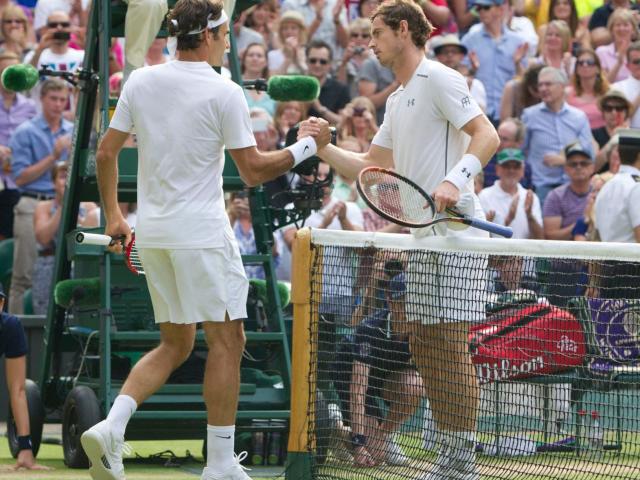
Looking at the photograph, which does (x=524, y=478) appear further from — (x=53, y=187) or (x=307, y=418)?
(x=53, y=187)

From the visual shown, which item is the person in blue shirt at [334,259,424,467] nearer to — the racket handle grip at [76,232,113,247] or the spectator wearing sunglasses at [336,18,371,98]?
the racket handle grip at [76,232,113,247]

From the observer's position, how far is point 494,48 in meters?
15.5

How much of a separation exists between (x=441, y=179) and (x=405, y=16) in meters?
0.80

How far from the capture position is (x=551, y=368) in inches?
296

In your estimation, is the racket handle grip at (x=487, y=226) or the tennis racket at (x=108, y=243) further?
the tennis racket at (x=108, y=243)

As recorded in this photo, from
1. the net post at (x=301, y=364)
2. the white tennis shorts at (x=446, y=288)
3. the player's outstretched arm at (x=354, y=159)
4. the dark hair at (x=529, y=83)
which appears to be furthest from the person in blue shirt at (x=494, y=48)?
the white tennis shorts at (x=446, y=288)

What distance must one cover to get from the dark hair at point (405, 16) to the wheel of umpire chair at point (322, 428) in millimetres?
1749

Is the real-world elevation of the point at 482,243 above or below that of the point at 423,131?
below

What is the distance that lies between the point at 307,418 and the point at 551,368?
1.59 meters

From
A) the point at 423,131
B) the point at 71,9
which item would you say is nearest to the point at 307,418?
the point at 423,131

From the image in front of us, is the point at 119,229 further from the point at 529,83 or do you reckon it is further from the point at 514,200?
the point at 529,83

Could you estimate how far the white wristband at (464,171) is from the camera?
6148mm

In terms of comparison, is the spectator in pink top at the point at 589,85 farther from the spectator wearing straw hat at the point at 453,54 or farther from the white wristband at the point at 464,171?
the white wristband at the point at 464,171

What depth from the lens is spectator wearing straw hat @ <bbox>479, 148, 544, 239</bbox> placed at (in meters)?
12.7
